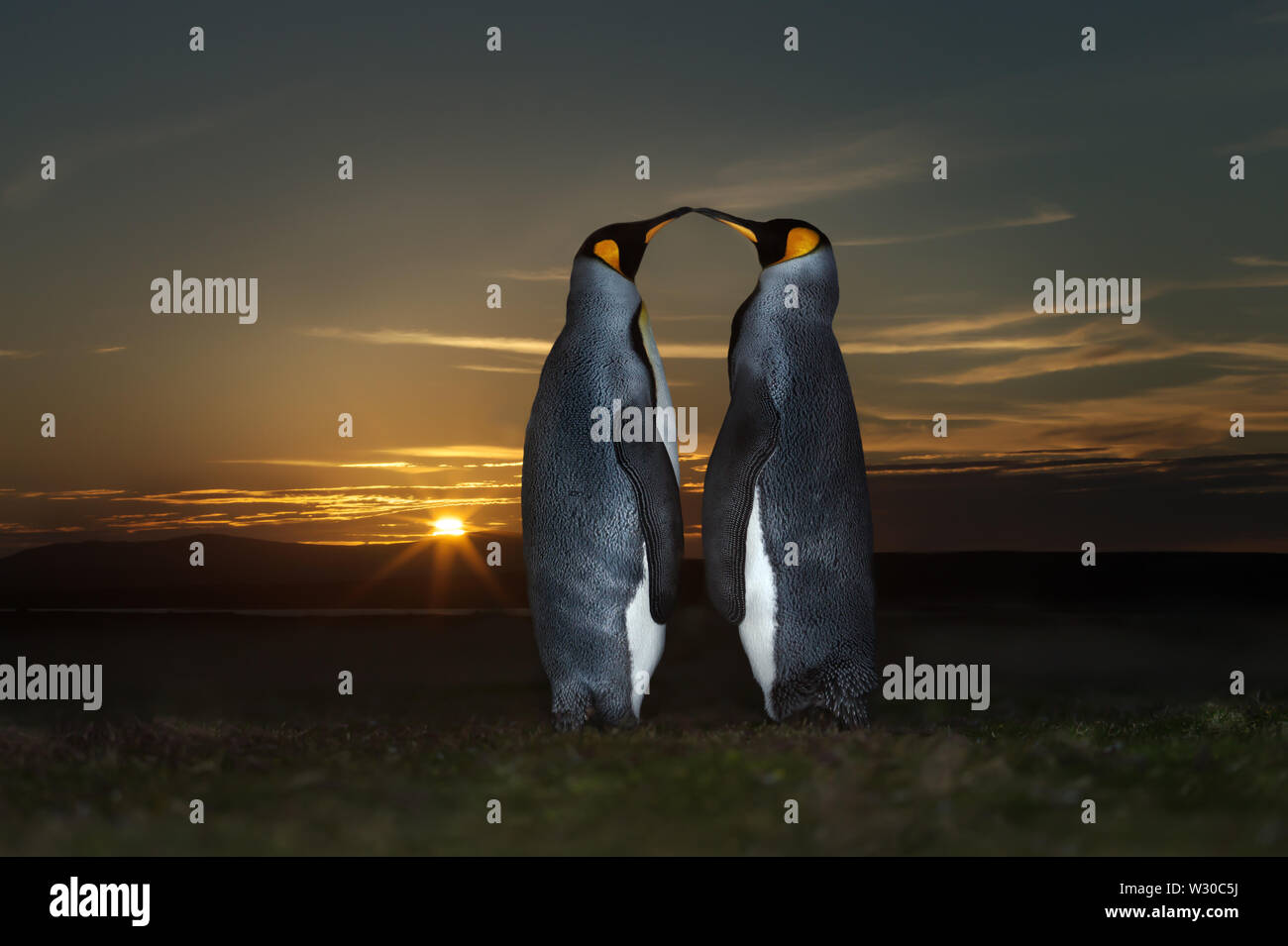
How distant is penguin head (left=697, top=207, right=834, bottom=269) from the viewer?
8.41 m

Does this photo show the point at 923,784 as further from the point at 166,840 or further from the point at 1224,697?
the point at 1224,697

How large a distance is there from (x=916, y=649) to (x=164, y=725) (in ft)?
36.5

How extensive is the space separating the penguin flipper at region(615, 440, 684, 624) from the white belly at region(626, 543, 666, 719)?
0.05 meters

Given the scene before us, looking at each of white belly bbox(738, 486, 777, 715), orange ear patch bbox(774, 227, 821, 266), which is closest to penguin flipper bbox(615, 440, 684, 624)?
white belly bbox(738, 486, 777, 715)

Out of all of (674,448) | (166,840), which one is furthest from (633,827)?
(674,448)

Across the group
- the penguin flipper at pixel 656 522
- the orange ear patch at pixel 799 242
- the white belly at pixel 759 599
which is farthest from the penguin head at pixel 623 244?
the white belly at pixel 759 599

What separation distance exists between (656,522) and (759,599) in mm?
864

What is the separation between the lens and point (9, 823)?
16.1 feet

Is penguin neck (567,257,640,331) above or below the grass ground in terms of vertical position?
above

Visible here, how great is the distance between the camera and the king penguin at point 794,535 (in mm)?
7699

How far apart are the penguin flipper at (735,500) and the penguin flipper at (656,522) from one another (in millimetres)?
256
